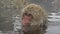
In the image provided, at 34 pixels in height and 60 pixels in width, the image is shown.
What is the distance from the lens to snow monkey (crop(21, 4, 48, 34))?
691 millimetres

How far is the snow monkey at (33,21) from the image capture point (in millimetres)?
691

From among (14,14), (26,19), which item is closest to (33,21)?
(26,19)

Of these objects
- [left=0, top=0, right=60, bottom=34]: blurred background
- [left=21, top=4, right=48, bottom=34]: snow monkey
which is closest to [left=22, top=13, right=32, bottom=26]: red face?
[left=21, top=4, right=48, bottom=34]: snow monkey

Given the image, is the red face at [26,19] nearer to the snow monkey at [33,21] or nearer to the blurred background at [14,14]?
the snow monkey at [33,21]

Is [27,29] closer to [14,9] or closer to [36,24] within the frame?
[36,24]

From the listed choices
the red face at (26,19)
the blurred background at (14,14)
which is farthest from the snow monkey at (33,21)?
the blurred background at (14,14)

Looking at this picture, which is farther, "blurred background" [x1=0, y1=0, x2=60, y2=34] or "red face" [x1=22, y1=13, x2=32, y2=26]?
"blurred background" [x1=0, y1=0, x2=60, y2=34]

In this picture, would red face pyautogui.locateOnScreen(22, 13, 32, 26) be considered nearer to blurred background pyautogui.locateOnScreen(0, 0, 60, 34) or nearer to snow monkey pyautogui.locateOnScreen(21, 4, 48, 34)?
snow monkey pyautogui.locateOnScreen(21, 4, 48, 34)

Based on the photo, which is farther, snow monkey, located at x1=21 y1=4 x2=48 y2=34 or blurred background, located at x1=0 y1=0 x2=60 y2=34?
blurred background, located at x1=0 y1=0 x2=60 y2=34

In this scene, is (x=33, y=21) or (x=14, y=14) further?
(x=14, y=14)

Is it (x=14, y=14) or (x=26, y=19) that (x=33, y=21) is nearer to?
(x=26, y=19)

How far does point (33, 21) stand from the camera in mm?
700

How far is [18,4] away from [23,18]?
0.74m

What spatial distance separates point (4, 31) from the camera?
1526 mm
